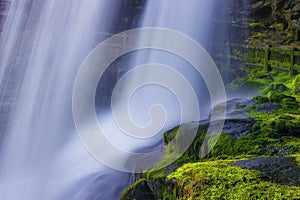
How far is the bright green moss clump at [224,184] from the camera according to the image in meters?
2.66

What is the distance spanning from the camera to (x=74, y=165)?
29.7 ft

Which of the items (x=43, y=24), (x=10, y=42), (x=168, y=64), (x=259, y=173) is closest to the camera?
(x=259, y=173)

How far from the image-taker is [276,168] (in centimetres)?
310

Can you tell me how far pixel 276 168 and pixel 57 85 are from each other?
40.0ft

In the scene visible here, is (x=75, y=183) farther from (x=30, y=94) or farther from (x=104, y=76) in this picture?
(x=104, y=76)

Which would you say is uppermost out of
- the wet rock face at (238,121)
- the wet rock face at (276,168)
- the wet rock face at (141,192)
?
the wet rock face at (238,121)

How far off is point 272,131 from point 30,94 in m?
12.2

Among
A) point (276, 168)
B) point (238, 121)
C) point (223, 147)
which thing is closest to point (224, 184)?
point (276, 168)

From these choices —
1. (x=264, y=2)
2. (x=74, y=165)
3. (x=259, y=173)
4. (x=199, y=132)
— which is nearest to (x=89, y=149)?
(x=74, y=165)

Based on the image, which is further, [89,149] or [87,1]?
[87,1]

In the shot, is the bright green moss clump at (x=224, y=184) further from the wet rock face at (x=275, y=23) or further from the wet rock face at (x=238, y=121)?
the wet rock face at (x=275, y=23)

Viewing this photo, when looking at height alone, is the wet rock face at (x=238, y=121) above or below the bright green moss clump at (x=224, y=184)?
above

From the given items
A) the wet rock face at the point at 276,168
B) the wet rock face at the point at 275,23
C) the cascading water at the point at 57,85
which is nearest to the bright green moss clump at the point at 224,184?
the wet rock face at the point at 276,168

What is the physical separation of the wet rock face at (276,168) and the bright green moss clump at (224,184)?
0.31 ft
